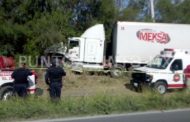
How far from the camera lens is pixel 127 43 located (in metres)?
32.8

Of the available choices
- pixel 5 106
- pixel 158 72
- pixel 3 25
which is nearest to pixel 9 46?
pixel 3 25

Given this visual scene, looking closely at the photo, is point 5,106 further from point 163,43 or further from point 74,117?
point 163,43

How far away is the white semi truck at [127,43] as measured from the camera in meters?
32.5

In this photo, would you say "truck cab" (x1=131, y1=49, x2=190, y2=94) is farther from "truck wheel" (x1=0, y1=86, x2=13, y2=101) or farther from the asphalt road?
the asphalt road

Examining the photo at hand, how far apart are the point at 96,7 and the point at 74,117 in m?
23.6

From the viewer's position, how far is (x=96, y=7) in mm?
36969

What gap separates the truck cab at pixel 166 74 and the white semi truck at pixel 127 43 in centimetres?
760

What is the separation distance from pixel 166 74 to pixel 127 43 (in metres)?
9.02

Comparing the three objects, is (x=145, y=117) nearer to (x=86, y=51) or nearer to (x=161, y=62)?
(x=161, y=62)

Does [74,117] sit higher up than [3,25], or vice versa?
[3,25]

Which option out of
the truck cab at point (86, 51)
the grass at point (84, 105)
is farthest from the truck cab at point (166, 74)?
the truck cab at point (86, 51)

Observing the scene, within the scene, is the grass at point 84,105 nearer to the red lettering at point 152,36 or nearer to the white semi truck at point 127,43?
the white semi truck at point 127,43

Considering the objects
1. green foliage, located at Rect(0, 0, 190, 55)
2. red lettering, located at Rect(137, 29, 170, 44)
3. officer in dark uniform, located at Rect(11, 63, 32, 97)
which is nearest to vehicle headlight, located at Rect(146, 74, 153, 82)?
officer in dark uniform, located at Rect(11, 63, 32, 97)

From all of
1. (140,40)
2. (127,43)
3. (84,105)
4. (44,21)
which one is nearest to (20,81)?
(84,105)
